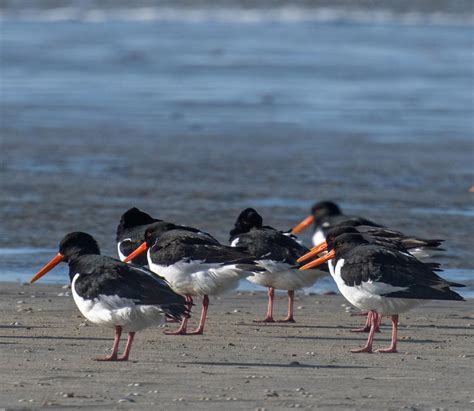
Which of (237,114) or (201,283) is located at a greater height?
(201,283)

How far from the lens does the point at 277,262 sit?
9.02m

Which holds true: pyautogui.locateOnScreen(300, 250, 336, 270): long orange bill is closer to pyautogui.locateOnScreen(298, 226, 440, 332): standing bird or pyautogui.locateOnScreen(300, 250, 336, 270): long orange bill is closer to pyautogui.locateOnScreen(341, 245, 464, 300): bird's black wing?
pyautogui.locateOnScreen(298, 226, 440, 332): standing bird

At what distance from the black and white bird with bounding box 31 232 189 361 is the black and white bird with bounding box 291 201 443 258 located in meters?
2.33

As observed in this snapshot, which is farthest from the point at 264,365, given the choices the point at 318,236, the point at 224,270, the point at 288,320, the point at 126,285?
the point at 318,236

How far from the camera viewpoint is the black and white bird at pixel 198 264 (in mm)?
8391

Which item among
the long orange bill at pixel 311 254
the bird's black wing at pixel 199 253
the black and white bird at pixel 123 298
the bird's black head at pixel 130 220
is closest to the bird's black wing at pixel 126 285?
the black and white bird at pixel 123 298

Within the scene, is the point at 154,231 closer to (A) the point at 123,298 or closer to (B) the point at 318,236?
(A) the point at 123,298

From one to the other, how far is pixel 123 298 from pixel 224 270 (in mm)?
1275

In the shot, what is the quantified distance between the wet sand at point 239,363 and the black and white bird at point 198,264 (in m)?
0.30

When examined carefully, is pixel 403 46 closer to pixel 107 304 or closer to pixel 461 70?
pixel 461 70

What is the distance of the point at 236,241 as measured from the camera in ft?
30.6

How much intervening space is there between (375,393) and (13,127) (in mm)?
12694

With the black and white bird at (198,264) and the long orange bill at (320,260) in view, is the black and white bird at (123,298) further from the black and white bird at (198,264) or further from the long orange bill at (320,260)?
the long orange bill at (320,260)

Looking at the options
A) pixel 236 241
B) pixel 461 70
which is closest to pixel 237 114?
pixel 461 70
